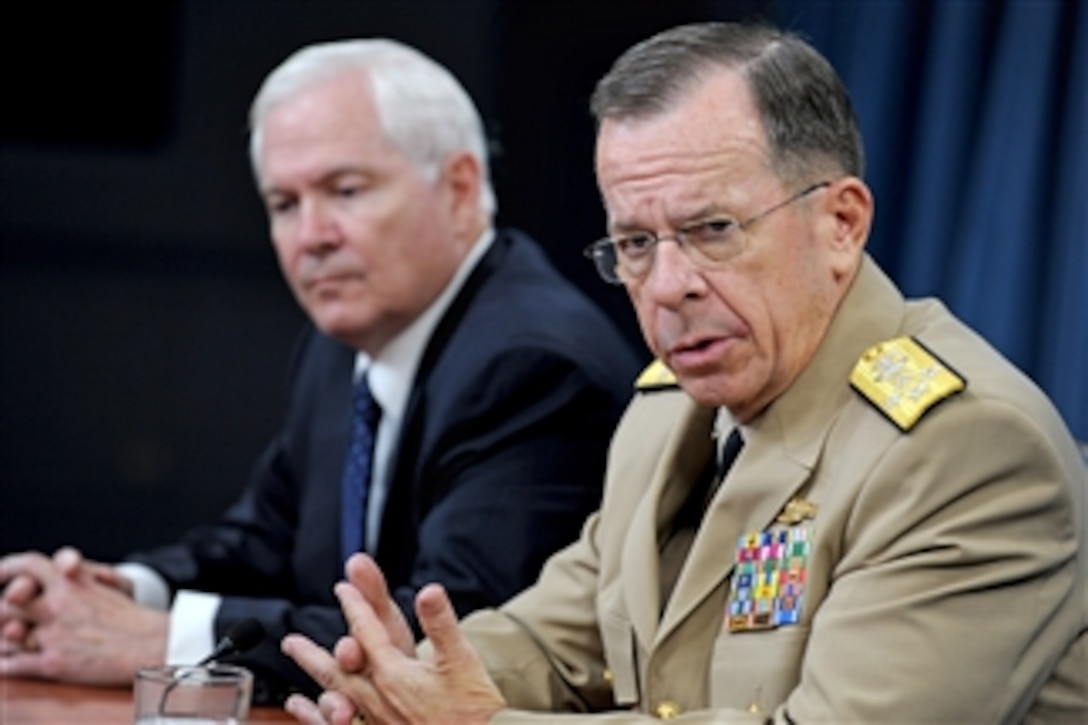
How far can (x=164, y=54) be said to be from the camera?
4.81m

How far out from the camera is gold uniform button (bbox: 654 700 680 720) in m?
2.30

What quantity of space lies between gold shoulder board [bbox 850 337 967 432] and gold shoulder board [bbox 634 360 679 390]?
1.37ft

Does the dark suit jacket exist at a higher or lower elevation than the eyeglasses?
lower

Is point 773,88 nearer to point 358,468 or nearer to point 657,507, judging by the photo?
point 657,507

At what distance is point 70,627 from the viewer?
3055 mm

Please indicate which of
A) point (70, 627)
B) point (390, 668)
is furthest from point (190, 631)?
point (390, 668)

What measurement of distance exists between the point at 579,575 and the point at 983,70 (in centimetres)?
101

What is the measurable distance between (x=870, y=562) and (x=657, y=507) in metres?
0.41

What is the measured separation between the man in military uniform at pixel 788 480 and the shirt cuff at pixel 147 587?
103 cm

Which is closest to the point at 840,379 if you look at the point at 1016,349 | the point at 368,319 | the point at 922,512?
the point at 922,512

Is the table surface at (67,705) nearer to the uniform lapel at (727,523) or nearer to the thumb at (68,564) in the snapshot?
the thumb at (68,564)

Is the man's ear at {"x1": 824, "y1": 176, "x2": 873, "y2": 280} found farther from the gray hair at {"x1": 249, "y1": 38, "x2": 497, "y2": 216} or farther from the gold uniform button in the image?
the gray hair at {"x1": 249, "y1": 38, "x2": 497, "y2": 216}

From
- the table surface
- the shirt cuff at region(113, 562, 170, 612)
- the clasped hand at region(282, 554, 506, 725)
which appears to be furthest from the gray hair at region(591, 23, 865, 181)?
the shirt cuff at region(113, 562, 170, 612)

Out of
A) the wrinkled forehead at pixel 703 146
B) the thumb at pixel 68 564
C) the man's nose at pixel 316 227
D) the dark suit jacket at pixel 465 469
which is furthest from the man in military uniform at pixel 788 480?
the man's nose at pixel 316 227
